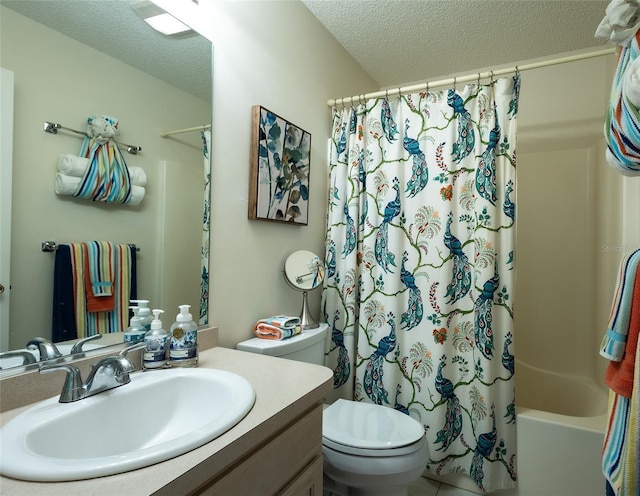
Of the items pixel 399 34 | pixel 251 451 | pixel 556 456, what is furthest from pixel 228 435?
pixel 399 34

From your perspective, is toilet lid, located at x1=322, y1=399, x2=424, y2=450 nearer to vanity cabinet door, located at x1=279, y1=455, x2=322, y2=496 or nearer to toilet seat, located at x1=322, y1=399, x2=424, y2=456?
toilet seat, located at x1=322, y1=399, x2=424, y2=456

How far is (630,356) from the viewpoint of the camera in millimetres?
761

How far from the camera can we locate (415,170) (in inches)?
68.9

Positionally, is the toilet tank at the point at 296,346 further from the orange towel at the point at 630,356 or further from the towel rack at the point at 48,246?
the orange towel at the point at 630,356

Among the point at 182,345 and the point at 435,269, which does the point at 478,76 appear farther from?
the point at 182,345

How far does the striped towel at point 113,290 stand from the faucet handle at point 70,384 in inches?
6.4

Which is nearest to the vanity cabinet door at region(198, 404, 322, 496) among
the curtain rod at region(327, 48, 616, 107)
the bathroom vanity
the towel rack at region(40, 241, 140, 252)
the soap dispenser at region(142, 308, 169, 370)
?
the bathroom vanity

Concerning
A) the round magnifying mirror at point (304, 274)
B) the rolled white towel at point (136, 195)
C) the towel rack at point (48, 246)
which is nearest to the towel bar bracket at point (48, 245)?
the towel rack at point (48, 246)

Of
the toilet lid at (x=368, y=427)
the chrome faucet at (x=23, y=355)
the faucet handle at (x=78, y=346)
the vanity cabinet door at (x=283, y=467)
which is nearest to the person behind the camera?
the vanity cabinet door at (x=283, y=467)

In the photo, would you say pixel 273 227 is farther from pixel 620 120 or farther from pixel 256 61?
pixel 620 120

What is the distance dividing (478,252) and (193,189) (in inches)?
49.0

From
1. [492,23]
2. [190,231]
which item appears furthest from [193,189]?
[492,23]

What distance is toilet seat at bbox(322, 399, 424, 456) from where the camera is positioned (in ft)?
4.02

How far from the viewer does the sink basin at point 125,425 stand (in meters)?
0.53
